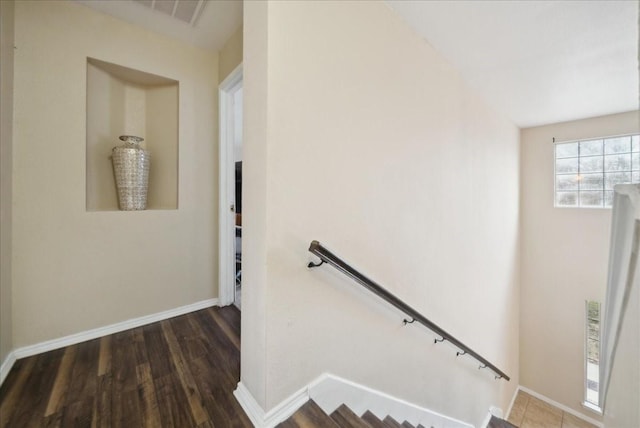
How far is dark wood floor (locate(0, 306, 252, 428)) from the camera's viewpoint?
1156 mm

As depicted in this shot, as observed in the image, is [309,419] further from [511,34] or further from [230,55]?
[511,34]

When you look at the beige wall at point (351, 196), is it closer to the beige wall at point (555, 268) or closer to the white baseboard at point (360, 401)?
the white baseboard at point (360, 401)

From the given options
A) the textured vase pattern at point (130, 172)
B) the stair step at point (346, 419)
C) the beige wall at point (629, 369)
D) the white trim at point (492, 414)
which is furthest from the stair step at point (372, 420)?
the white trim at point (492, 414)

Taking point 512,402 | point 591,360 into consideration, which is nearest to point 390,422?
point 512,402

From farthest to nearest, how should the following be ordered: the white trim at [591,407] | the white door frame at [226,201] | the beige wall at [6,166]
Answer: the white trim at [591,407]
the white door frame at [226,201]
the beige wall at [6,166]

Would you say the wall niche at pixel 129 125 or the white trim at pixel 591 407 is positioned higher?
the wall niche at pixel 129 125

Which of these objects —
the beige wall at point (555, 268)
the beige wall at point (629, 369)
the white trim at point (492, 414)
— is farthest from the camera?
the beige wall at point (555, 268)

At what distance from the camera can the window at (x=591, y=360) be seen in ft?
12.3

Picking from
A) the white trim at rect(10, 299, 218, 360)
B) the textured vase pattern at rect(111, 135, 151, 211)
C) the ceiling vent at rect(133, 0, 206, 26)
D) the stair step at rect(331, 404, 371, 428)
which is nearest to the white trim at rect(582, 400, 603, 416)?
the stair step at rect(331, 404, 371, 428)

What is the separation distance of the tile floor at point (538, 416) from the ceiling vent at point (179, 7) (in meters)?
6.38

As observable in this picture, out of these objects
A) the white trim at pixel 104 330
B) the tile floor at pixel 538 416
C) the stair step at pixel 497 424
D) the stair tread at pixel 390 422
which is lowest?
the tile floor at pixel 538 416

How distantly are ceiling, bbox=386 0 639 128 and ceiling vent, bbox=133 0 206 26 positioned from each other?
132 cm

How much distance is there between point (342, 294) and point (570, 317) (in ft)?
15.3

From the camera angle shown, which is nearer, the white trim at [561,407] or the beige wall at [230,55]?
the beige wall at [230,55]
